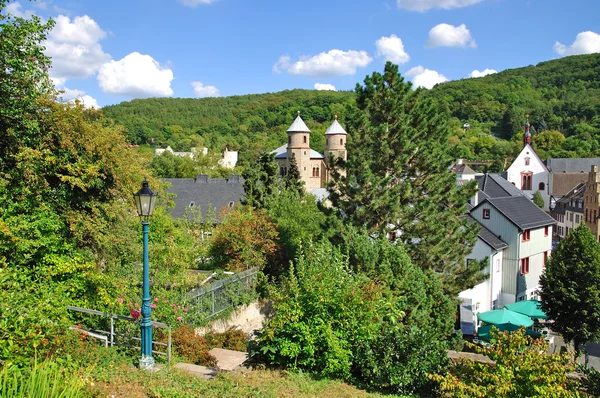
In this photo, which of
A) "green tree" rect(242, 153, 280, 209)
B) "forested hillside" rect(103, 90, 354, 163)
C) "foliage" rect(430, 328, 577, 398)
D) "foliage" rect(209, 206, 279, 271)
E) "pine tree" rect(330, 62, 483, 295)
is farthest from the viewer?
"forested hillside" rect(103, 90, 354, 163)

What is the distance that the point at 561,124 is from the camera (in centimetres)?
11900

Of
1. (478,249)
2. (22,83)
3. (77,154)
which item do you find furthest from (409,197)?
(22,83)

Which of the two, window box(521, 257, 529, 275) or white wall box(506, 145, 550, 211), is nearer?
window box(521, 257, 529, 275)

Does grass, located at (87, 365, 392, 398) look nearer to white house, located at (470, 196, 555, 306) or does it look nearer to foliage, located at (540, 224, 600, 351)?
foliage, located at (540, 224, 600, 351)

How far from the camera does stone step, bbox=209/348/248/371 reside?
10117 millimetres

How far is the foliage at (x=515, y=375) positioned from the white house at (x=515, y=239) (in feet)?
73.5

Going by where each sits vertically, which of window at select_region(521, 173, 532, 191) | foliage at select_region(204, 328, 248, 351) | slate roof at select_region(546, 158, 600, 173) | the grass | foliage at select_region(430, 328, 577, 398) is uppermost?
slate roof at select_region(546, 158, 600, 173)

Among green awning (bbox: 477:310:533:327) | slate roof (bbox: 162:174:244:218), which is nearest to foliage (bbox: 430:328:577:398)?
green awning (bbox: 477:310:533:327)

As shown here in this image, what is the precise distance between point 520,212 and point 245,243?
19.5 meters

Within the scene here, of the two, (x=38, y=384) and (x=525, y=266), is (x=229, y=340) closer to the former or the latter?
(x=38, y=384)

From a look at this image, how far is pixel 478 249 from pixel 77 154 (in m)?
21.8

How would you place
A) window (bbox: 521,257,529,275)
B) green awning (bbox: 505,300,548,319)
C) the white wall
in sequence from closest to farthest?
green awning (bbox: 505,300,548,319), window (bbox: 521,257,529,275), the white wall

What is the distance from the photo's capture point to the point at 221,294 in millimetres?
15273

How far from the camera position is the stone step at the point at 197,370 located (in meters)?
8.27
